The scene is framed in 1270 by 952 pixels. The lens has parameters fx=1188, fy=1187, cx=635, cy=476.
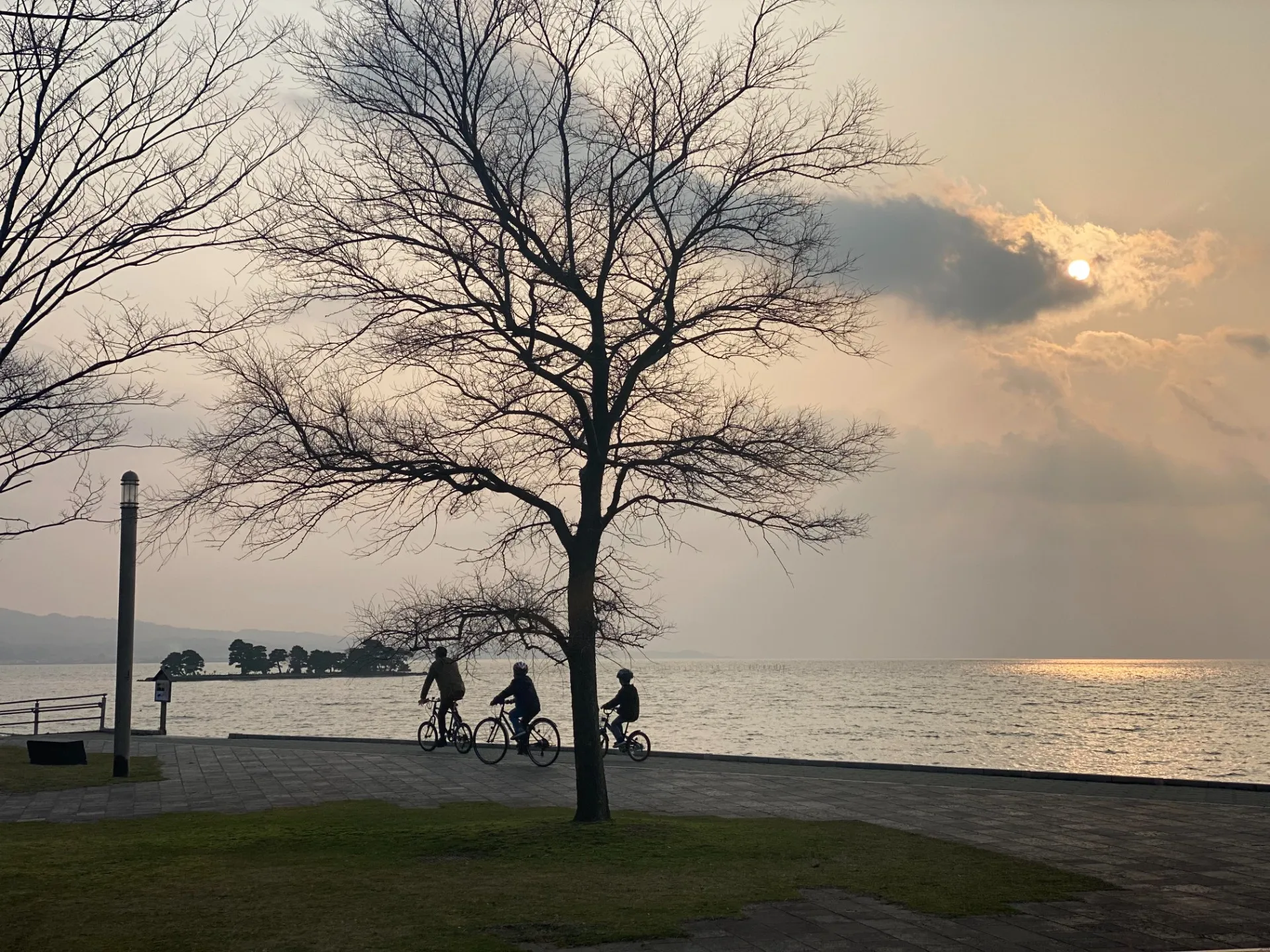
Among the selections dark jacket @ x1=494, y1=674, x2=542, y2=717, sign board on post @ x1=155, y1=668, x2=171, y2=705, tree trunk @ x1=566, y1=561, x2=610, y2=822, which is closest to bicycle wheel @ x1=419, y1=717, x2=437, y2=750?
dark jacket @ x1=494, y1=674, x2=542, y2=717

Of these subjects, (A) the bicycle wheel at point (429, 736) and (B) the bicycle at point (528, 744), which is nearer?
(B) the bicycle at point (528, 744)

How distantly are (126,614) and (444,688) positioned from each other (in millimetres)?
6366

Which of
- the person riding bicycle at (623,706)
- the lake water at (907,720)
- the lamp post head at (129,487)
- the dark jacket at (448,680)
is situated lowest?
the lake water at (907,720)

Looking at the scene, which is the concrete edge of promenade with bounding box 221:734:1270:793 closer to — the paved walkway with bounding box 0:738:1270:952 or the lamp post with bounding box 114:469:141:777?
the paved walkway with bounding box 0:738:1270:952

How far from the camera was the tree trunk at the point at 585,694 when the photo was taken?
13.7 meters

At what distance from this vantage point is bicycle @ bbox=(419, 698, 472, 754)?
24.1 metres

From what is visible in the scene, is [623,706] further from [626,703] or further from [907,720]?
[907,720]

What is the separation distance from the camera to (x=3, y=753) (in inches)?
952

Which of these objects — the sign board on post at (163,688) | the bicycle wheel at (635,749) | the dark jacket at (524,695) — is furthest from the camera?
the sign board on post at (163,688)

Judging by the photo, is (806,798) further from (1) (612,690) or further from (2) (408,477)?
(1) (612,690)

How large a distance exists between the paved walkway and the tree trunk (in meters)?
2.28

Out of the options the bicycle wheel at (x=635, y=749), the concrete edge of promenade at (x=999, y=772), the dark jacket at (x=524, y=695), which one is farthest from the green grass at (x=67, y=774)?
the bicycle wheel at (x=635, y=749)

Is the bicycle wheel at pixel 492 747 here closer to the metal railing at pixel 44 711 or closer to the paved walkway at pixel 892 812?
the paved walkway at pixel 892 812

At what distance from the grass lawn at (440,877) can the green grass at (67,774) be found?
4962mm
